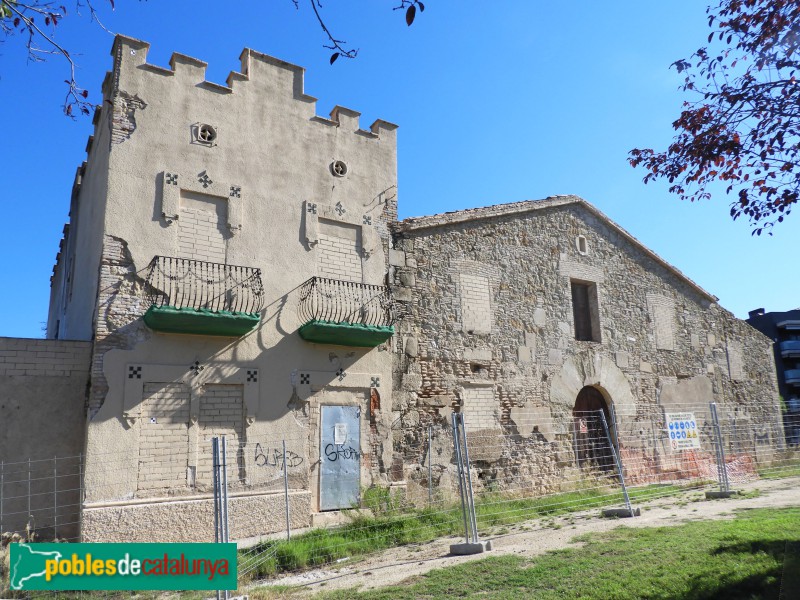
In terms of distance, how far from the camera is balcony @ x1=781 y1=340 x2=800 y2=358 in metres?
41.6

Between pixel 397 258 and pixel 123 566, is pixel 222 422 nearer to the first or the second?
pixel 397 258

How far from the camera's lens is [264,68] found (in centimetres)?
1098

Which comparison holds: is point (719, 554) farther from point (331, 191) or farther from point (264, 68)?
point (264, 68)

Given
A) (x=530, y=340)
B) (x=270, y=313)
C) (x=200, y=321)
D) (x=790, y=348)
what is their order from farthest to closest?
(x=790, y=348)
(x=530, y=340)
(x=270, y=313)
(x=200, y=321)

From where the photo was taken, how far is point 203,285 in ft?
31.0

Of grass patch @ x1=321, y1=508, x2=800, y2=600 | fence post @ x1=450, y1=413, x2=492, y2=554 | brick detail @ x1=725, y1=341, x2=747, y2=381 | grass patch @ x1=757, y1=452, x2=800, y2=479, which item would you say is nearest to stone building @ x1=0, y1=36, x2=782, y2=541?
fence post @ x1=450, y1=413, x2=492, y2=554

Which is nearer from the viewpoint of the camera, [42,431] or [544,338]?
[42,431]

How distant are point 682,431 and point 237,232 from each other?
1139 cm

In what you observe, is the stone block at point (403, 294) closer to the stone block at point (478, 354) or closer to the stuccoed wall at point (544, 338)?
the stuccoed wall at point (544, 338)

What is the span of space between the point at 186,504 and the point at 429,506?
380 centimetres

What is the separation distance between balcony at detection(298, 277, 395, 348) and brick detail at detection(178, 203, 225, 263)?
152cm

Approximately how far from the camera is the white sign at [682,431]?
14.8m

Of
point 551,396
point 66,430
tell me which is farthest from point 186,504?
point 551,396

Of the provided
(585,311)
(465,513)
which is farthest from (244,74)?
(585,311)
